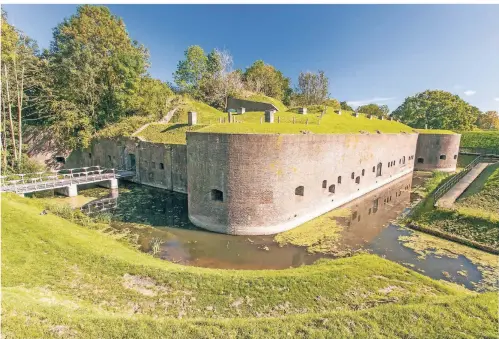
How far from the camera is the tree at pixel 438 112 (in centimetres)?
4697

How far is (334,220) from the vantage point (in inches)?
644

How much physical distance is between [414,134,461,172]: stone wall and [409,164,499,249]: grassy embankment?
1814 centimetres

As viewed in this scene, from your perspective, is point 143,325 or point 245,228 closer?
point 143,325

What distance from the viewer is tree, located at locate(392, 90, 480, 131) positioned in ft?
154

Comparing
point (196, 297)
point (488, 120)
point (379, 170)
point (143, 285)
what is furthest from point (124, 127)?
point (488, 120)

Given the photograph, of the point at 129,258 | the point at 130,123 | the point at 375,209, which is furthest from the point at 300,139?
the point at 130,123

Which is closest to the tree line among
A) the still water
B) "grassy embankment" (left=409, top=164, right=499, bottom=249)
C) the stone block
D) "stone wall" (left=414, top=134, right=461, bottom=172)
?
the still water

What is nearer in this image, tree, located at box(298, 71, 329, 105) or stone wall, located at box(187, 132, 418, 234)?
stone wall, located at box(187, 132, 418, 234)

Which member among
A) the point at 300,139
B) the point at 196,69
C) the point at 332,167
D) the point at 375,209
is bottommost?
the point at 375,209

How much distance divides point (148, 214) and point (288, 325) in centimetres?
1350

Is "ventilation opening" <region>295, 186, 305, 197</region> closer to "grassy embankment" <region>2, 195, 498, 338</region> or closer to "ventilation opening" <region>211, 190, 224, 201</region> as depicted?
"ventilation opening" <region>211, 190, 224, 201</region>

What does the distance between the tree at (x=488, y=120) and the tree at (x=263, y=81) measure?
156 feet

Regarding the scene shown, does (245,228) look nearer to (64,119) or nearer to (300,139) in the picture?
(300,139)

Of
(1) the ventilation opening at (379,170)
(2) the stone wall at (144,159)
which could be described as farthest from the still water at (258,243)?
(1) the ventilation opening at (379,170)
